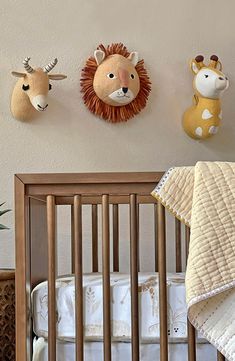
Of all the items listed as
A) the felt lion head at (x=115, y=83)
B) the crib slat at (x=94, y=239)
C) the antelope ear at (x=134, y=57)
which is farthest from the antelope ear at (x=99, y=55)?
the crib slat at (x=94, y=239)

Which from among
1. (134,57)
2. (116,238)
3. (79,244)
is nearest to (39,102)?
(134,57)

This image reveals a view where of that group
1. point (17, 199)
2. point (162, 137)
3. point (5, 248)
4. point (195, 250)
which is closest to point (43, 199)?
point (17, 199)

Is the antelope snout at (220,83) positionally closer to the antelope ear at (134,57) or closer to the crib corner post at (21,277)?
the antelope ear at (134,57)

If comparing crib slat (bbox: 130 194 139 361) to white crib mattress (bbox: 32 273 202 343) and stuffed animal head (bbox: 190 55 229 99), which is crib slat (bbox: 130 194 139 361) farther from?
stuffed animal head (bbox: 190 55 229 99)

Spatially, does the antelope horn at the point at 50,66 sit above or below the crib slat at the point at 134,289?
above

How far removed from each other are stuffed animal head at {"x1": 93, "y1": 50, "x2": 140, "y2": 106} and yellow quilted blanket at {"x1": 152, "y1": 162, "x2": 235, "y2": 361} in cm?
86

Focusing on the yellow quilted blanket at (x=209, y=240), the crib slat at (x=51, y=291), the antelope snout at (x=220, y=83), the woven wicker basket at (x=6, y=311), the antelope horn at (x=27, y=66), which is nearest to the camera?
the yellow quilted blanket at (x=209, y=240)

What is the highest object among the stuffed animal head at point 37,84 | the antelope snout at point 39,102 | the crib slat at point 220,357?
the stuffed animal head at point 37,84

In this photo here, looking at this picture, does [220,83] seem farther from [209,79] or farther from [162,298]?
[162,298]

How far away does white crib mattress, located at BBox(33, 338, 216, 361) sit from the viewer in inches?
62.8

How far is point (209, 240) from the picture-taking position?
1443 mm

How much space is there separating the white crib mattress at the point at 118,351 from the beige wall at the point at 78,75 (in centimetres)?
74

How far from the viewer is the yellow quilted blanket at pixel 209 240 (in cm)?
143

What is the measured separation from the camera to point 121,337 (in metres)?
1.57
